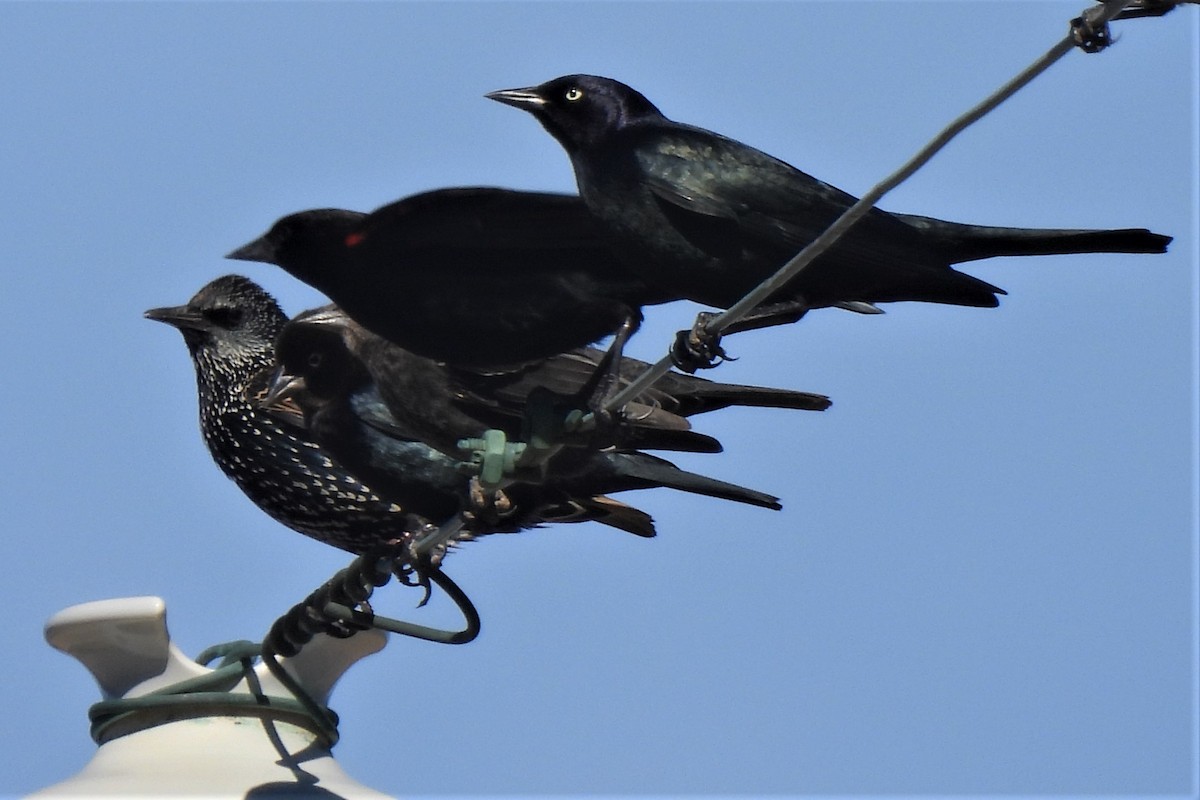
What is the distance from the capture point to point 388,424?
649cm

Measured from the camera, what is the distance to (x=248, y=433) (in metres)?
8.02

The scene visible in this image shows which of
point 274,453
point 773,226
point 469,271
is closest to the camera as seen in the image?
point 773,226

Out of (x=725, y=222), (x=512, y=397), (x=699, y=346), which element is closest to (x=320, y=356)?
(x=512, y=397)

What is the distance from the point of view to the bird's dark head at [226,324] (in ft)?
28.0

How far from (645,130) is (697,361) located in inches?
36.1

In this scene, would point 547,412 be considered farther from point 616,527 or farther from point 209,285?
point 209,285

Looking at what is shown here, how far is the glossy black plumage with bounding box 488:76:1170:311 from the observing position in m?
4.86

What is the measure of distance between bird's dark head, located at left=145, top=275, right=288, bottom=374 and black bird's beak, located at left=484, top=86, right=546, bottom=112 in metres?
3.30

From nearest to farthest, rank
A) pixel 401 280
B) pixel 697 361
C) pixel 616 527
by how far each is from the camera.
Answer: pixel 697 361
pixel 401 280
pixel 616 527

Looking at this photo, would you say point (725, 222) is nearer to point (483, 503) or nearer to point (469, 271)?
point (469, 271)

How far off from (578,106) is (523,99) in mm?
152

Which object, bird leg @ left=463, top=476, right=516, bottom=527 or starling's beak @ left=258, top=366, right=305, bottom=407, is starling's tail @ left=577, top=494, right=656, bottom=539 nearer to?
starling's beak @ left=258, top=366, right=305, bottom=407

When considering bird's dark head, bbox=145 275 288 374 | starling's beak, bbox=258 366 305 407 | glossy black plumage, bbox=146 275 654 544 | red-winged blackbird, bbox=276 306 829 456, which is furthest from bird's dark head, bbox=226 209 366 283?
bird's dark head, bbox=145 275 288 374

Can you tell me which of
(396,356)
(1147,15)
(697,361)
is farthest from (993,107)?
(396,356)
